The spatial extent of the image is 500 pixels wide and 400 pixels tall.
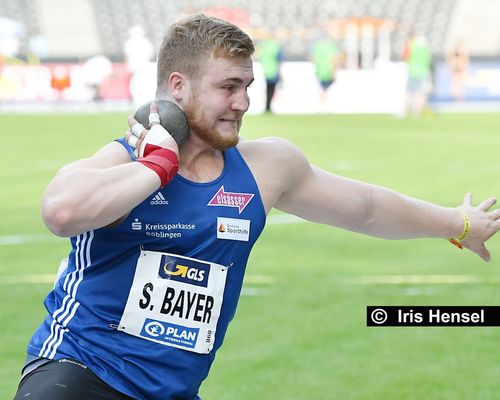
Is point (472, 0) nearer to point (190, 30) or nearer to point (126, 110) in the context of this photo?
point (126, 110)

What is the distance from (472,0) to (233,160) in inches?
1997

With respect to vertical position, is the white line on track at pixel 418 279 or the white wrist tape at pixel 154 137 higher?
the white wrist tape at pixel 154 137

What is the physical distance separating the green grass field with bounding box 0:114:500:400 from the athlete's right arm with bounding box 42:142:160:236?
9.61ft

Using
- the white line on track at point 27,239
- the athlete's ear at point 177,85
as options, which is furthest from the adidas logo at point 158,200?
the white line on track at point 27,239

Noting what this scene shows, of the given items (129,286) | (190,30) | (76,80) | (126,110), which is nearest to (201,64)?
(190,30)

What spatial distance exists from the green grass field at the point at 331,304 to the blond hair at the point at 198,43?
285 cm

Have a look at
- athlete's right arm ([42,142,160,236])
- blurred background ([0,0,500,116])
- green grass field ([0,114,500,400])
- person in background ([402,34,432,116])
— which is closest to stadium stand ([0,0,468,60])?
blurred background ([0,0,500,116])

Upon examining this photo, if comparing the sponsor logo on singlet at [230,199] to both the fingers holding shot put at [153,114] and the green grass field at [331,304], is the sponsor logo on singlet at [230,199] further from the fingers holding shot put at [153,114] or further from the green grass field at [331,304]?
the green grass field at [331,304]

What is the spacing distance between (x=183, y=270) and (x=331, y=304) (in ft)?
15.0

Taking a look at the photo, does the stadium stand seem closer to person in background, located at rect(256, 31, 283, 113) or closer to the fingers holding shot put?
person in background, located at rect(256, 31, 283, 113)

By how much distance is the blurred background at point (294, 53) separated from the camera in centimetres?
3969

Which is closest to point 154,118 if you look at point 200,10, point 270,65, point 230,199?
point 230,199

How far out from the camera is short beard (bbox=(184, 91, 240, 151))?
3.92m

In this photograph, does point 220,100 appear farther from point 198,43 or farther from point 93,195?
point 93,195
